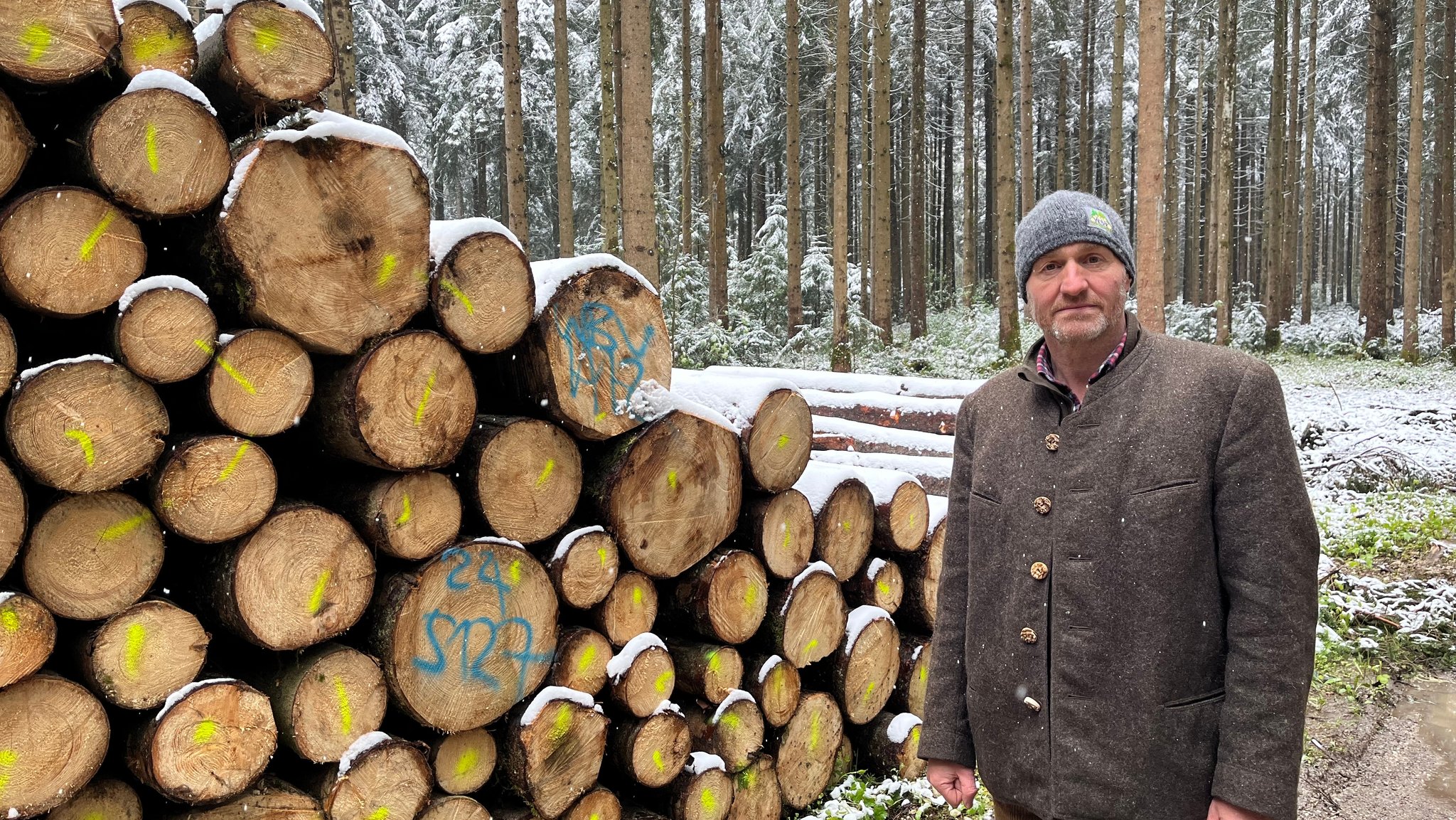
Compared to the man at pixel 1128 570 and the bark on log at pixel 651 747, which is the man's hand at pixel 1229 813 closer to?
the man at pixel 1128 570

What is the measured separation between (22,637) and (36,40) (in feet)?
4.99

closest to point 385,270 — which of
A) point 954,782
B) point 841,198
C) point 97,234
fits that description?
point 97,234

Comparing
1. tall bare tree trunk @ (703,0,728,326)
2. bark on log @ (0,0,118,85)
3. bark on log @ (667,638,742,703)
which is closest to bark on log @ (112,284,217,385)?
bark on log @ (0,0,118,85)

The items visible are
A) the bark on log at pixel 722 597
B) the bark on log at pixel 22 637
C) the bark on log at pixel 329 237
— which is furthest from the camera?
the bark on log at pixel 722 597

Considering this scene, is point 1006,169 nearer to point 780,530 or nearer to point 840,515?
point 840,515

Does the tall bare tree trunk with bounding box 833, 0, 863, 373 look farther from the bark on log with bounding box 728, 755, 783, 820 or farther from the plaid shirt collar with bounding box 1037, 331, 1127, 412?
the plaid shirt collar with bounding box 1037, 331, 1127, 412

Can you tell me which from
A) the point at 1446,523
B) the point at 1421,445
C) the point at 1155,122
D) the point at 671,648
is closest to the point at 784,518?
the point at 671,648

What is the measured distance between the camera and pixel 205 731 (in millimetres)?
2602

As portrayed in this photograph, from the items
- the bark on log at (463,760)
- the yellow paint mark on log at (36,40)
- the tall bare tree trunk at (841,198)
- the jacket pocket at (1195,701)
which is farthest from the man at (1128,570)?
the tall bare tree trunk at (841,198)

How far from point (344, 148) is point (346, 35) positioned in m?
9.82

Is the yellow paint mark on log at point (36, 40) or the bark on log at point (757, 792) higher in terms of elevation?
the yellow paint mark on log at point (36, 40)

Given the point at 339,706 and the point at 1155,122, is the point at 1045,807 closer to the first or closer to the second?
the point at 339,706

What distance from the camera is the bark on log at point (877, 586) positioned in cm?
454

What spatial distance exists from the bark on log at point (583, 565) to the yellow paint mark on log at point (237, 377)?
118 cm
